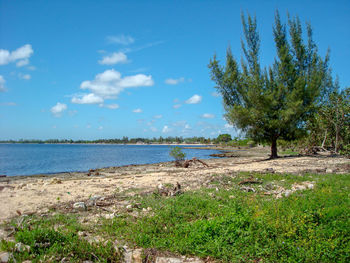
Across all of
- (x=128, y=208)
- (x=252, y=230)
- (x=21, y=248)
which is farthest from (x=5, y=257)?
(x=252, y=230)

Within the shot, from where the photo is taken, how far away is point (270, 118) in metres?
23.7

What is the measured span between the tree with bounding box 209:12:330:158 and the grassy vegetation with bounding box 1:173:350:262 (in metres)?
16.5

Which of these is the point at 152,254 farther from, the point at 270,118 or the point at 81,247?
the point at 270,118

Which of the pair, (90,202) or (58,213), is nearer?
(58,213)

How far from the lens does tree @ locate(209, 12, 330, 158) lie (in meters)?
23.0

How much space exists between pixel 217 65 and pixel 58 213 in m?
20.5

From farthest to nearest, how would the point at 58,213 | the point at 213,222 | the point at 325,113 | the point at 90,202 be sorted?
the point at 325,113
the point at 90,202
the point at 58,213
the point at 213,222

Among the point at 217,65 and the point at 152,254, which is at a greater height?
the point at 217,65

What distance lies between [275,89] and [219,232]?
21654mm

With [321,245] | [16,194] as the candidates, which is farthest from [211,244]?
[16,194]

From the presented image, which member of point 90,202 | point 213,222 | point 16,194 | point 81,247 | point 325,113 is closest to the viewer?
point 81,247

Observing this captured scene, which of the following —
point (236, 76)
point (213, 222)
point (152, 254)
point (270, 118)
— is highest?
point (236, 76)

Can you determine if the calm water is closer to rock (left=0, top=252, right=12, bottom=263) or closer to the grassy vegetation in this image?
the grassy vegetation

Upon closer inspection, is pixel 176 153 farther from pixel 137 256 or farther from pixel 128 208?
pixel 137 256
